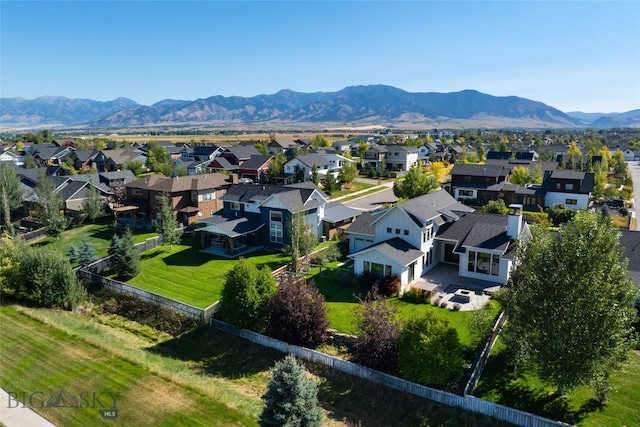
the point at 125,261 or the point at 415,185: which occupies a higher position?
the point at 415,185

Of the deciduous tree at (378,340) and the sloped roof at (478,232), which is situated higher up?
the sloped roof at (478,232)

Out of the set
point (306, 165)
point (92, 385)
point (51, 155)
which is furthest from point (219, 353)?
point (51, 155)

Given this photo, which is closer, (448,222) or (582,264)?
(582,264)

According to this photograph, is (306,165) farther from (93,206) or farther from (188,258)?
(188,258)

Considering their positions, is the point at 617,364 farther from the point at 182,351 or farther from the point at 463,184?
the point at 463,184

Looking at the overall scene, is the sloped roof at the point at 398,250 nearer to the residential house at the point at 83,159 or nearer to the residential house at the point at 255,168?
the residential house at the point at 255,168

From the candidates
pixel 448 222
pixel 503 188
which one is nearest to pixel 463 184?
pixel 503 188

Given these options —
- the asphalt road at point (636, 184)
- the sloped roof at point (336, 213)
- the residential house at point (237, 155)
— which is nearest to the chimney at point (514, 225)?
the sloped roof at point (336, 213)
